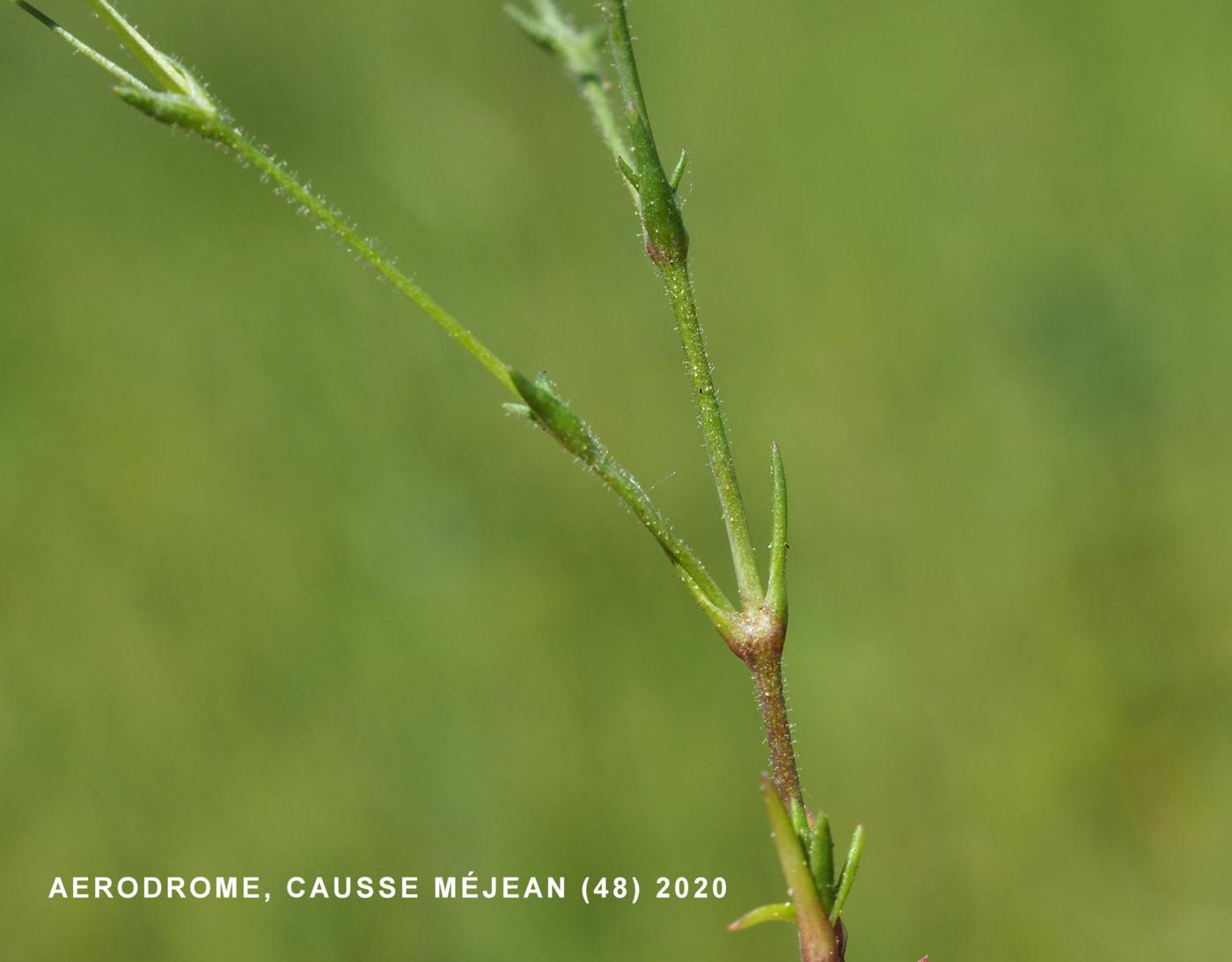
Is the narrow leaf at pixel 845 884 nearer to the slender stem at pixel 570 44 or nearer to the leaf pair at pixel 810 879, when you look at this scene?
the leaf pair at pixel 810 879

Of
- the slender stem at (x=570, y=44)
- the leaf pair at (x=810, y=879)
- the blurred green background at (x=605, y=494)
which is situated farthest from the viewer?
the blurred green background at (x=605, y=494)

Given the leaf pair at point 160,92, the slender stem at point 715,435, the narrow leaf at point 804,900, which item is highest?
the leaf pair at point 160,92

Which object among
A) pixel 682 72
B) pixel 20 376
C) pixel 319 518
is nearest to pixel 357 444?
pixel 319 518

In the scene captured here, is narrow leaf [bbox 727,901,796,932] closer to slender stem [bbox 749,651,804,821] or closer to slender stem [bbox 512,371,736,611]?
slender stem [bbox 749,651,804,821]

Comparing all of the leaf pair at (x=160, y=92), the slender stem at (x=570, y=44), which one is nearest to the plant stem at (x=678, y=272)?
the slender stem at (x=570, y=44)

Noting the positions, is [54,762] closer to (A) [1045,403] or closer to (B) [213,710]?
(B) [213,710]

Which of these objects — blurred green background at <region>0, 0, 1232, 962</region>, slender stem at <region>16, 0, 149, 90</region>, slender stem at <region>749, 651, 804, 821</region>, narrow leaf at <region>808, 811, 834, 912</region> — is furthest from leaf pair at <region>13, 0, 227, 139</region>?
blurred green background at <region>0, 0, 1232, 962</region>
